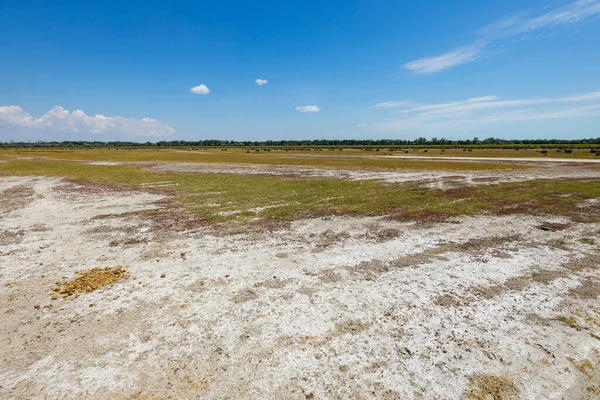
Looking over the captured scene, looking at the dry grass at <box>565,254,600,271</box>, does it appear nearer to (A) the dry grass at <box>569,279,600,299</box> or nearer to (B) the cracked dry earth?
(B) the cracked dry earth

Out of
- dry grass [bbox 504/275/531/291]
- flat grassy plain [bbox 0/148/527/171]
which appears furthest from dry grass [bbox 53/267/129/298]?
flat grassy plain [bbox 0/148/527/171]

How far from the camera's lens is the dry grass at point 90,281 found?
790cm

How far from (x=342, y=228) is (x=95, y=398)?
35.2 feet

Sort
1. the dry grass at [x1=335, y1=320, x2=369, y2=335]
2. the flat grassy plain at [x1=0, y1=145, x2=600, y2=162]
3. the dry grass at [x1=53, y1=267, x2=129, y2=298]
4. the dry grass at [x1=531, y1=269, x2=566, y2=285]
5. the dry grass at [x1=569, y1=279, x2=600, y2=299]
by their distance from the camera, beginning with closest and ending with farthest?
1. the dry grass at [x1=335, y1=320, x2=369, y2=335]
2. the dry grass at [x1=569, y1=279, x2=600, y2=299]
3. the dry grass at [x1=53, y1=267, x2=129, y2=298]
4. the dry grass at [x1=531, y1=269, x2=566, y2=285]
5. the flat grassy plain at [x1=0, y1=145, x2=600, y2=162]

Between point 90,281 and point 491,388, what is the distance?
389 inches

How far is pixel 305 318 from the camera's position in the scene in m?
6.72

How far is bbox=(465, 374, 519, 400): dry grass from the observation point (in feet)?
15.2

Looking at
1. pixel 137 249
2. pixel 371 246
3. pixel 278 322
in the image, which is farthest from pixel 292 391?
pixel 137 249

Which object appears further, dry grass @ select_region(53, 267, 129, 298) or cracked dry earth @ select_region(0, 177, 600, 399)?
dry grass @ select_region(53, 267, 129, 298)

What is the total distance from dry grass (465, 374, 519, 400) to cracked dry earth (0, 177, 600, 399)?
28 millimetres

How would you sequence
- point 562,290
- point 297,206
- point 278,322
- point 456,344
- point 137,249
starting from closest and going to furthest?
point 456,344
point 278,322
point 562,290
point 137,249
point 297,206

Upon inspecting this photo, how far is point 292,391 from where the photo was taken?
189 inches

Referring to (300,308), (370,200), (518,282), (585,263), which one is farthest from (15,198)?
(585,263)

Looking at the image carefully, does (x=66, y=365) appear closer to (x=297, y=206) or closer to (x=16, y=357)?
(x=16, y=357)
